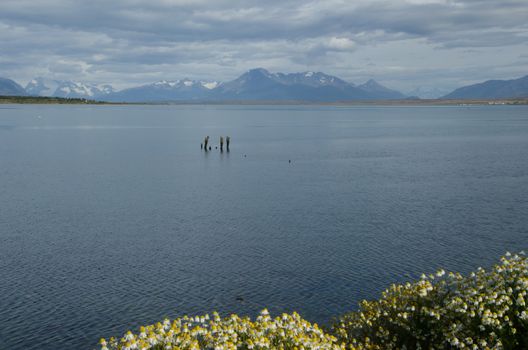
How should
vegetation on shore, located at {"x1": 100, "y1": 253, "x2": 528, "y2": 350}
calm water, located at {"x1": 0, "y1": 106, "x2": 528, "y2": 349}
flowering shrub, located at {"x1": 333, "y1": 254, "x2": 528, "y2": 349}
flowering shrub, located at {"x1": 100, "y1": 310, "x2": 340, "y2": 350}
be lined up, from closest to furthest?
flowering shrub, located at {"x1": 100, "y1": 310, "x2": 340, "y2": 350}, vegetation on shore, located at {"x1": 100, "y1": 253, "x2": 528, "y2": 350}, flowering shrub, located at {"x1": 333, "y1": 254, "x2": 528, "y2": 349}, calm water, located at {"x1": 0, "y1": 106, "x2": 528, "y2": 349}

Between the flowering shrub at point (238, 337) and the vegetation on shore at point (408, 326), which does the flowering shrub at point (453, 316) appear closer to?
the vegetation on shore at point (408, 326)

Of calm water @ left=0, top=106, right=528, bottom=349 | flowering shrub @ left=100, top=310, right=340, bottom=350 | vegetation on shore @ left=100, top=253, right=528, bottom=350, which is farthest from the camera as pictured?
calm water @ left=0, top=106, right=528, bottom=349

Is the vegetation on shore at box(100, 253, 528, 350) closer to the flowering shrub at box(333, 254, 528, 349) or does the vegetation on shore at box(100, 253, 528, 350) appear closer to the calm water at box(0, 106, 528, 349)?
the flowering shrub at box(333, 254, 528, 349)

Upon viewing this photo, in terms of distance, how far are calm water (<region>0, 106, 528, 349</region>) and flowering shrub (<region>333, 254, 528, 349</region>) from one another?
24.4ft

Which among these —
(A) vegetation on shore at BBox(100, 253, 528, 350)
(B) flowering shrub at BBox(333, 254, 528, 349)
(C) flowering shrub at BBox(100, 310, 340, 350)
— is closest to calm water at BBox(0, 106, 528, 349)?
(B) flowering shrub at BBox(333, 254, 528, 349)

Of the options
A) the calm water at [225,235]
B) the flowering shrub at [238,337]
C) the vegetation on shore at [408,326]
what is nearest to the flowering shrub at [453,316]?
the vegetation on shore at [408,326]

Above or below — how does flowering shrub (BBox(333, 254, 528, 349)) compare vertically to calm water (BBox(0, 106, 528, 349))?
above

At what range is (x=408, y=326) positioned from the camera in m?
19.7

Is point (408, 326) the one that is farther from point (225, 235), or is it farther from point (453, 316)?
point (225, 235)

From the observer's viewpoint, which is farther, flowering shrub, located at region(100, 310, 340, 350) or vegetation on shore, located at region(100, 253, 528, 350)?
vegetation on shore, located at region(100, 253, 528, 350)

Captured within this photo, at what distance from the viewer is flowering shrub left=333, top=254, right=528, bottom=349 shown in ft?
57.0

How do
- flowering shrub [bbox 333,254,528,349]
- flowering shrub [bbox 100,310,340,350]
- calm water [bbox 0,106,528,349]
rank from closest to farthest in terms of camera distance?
flowering shrub [bbox 100,310,340,350] < flowering shrub [bbox 333,254,528,349] < calm water [bbox 0,106,528,349]

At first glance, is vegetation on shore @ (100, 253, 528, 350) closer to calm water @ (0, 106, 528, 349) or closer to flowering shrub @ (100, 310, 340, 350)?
flowering shrub @ (100, 310, 340, 350)

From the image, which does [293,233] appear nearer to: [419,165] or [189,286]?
[189,286]
